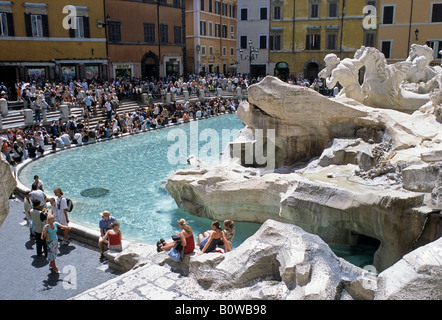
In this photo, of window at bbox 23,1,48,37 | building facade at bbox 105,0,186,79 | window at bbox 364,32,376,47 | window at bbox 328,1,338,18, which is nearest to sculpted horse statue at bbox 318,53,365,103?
window at bbox 23,1,48,37

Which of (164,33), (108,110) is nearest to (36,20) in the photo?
(108,110)

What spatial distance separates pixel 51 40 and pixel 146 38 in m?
7.99

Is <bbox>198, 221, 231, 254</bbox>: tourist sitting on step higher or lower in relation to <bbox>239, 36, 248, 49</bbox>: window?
lower

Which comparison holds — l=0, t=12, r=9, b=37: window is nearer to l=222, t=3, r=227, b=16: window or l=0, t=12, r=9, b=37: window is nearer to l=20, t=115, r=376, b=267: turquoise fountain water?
l=20, t=115, r=376, b=267: turquoise fountain water

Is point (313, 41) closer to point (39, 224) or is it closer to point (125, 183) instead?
point (125, 183)

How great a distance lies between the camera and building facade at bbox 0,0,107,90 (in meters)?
23.6

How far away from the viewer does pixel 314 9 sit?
37.2m

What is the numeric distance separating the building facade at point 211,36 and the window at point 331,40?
972 cm

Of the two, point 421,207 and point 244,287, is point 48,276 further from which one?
point 421,207

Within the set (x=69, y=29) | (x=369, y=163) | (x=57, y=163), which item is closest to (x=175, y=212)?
(x=369, y=163)

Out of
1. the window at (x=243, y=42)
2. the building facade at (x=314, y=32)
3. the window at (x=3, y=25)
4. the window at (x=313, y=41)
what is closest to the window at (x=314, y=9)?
the building facade at (x=314, y=32)

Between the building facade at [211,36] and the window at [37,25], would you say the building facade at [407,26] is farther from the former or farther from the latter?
the window at [37,25]

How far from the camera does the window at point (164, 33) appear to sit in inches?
1298

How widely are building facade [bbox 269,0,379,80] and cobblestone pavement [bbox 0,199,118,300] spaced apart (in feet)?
110
